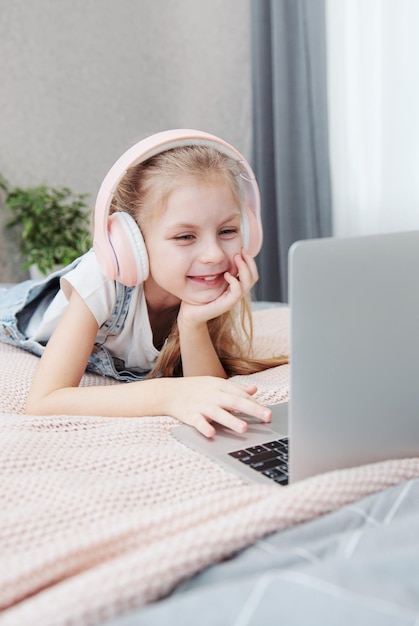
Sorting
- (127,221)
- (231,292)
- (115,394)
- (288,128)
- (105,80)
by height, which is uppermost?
(105,80)

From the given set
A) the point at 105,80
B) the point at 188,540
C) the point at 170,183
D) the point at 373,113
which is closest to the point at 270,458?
the point at 188,540

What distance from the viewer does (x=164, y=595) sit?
0.42 metres

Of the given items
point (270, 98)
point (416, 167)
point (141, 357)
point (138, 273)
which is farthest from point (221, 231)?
point (270, 98)

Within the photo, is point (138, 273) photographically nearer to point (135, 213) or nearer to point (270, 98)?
point (135, 213)

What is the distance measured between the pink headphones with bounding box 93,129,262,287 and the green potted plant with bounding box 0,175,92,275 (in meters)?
1.62

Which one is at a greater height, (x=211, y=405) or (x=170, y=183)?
(x=170, y=183)

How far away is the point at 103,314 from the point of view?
1.06 metres

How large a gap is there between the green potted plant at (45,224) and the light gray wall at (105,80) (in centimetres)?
8

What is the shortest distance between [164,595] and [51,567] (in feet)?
0.28

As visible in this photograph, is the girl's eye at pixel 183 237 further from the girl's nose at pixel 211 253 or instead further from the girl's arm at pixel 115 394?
the girl's arm at pixel 115 394

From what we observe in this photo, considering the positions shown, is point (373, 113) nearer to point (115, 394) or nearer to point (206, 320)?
point (206, 320)

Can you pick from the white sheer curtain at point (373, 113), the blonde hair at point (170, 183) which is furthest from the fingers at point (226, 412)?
the white sheer curtain at point (373, 113)

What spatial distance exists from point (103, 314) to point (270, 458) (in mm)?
501

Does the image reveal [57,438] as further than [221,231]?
No
